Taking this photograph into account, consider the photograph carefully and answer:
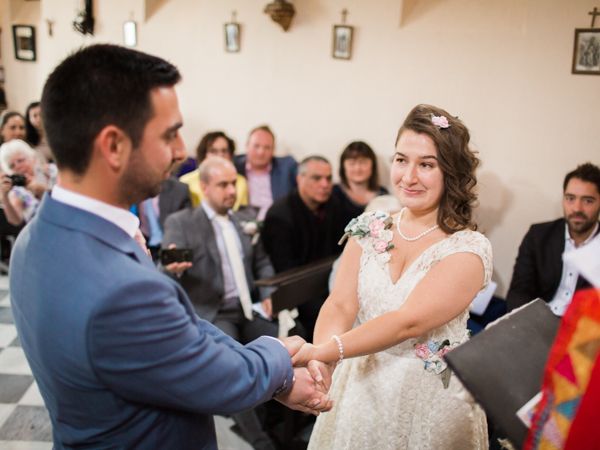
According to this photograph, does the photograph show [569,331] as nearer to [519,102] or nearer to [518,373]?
[518,373]

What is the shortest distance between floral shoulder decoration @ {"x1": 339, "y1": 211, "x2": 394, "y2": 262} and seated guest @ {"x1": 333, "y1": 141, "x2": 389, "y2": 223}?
6.76ft

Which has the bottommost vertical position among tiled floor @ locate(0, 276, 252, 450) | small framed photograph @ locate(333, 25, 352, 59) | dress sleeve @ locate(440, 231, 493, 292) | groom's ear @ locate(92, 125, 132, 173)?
tiled floor @ locate(0, 276, 252, 450)

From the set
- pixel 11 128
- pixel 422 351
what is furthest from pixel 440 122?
pixel 11 128

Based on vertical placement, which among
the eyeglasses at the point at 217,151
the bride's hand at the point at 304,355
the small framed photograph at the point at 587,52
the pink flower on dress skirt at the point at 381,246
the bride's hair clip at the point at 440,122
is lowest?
the bride's hand at the point at 304,355

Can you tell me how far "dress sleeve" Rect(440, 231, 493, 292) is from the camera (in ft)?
4.88

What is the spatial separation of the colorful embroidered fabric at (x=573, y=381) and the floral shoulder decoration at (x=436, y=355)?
74 cm

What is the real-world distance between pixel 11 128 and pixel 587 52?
17.4 ft

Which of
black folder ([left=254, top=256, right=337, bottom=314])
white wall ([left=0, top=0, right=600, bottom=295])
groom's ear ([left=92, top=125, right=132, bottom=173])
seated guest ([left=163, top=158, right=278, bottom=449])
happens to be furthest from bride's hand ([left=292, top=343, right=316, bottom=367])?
white wall ([left=0, top=0, right=600, bottom=295])

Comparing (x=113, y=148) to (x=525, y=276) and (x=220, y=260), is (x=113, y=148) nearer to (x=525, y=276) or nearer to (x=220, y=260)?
(x=220, y=260)

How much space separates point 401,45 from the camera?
3.87 m

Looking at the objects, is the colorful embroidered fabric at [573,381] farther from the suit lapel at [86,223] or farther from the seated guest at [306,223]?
the seated guest at [306,223]

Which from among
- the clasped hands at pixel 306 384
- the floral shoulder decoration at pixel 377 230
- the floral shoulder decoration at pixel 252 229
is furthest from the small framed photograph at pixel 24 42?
the clasped hands at pixel 306 384

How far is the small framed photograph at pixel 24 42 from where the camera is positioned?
6754 mm

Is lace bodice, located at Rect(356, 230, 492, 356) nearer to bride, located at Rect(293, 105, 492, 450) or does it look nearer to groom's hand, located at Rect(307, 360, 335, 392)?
bride, located at Rect(293, 105, 492, 450)
